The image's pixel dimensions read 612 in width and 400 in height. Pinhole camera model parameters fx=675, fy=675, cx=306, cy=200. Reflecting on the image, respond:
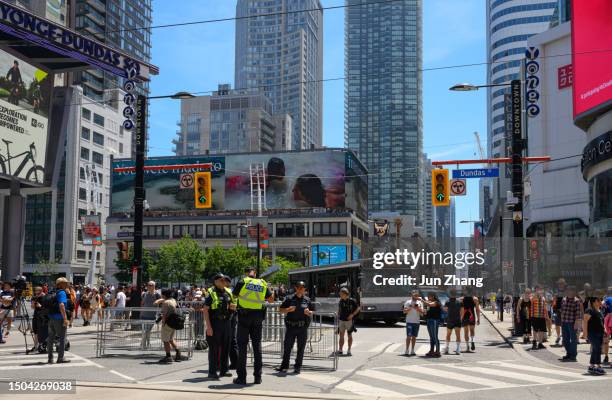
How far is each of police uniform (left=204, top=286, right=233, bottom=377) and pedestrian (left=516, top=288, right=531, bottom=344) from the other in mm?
11257

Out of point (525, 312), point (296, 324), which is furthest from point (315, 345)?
point (525, 312)

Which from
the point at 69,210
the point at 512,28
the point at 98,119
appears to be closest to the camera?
the point at 69,210

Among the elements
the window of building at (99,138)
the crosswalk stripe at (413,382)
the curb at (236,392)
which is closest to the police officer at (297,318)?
the crosswalk stripe at (413,382)

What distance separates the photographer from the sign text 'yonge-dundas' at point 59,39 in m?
32.6

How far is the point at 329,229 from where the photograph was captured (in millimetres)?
112625

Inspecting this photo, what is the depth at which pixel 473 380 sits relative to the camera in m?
12.7

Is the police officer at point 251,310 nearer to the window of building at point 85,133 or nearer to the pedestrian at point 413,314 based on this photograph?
the pedestrian at point 413,314

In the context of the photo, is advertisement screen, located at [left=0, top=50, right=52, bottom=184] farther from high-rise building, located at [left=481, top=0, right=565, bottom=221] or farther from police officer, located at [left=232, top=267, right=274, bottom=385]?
high-rise building, located at [left=481, top=0, right=565, bottom=221]

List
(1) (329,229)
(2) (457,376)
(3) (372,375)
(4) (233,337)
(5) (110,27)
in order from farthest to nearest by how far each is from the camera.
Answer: (5) (110,27)
(1) (329,229)
(2) (457,376)
(3) (372,375)
(4) (233,337)

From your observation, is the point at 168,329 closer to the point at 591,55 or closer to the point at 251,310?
the point at 251,310

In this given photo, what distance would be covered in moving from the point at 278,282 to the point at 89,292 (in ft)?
193

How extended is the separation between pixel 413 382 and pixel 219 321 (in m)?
3.71

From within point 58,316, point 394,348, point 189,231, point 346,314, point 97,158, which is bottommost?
point 394,348

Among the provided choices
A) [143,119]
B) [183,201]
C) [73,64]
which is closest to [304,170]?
[183,201]
